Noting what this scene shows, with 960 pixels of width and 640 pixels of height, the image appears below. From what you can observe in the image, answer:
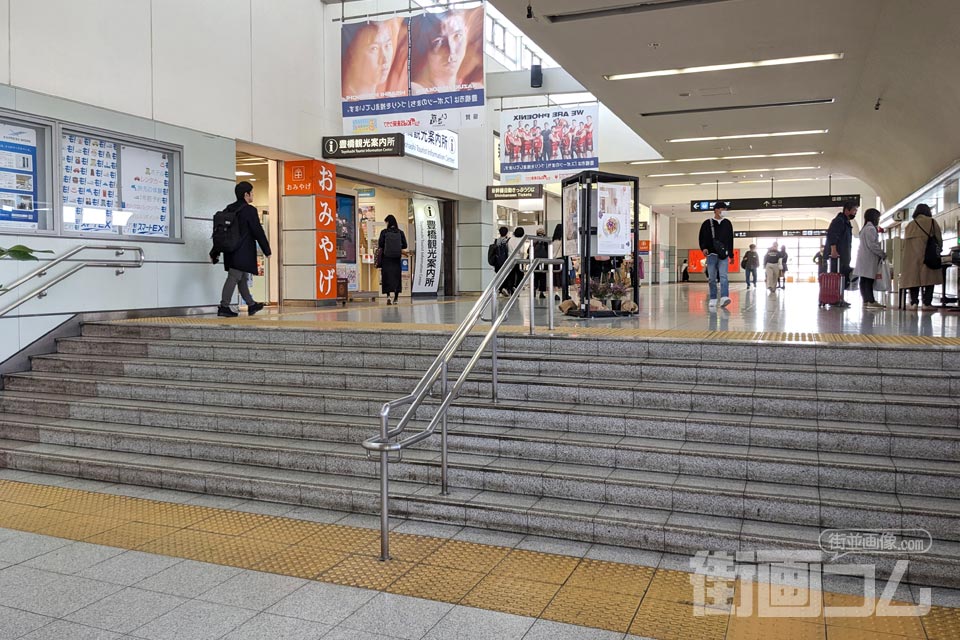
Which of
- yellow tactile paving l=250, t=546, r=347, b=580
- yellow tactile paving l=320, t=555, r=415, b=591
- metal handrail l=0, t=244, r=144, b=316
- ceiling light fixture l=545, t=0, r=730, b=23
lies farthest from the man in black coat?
yellow tactile paving l=320, t=555, r=415, b=591

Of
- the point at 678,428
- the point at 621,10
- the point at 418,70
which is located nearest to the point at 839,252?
the point at 621,10

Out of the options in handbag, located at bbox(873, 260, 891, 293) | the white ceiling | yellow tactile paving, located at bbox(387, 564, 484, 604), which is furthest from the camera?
handbag, located at bbox(873, 260, 891, 293)

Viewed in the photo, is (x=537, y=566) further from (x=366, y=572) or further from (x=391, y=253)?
(x=391, y=253)

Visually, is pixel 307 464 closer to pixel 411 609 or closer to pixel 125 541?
pixel 125 541

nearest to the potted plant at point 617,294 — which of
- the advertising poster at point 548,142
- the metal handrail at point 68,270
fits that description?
the metal handrail at point 68,270

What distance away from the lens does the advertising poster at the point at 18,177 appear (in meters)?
7.46

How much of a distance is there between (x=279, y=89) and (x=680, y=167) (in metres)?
11.9

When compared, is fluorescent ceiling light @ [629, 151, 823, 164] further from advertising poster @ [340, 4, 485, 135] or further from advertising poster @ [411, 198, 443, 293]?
advertising poster @ [340, 4, 485, 135]

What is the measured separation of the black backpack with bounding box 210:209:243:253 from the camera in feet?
31.3

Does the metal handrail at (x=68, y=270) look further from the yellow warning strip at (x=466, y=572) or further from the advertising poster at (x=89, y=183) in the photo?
the yellow warning strip at (x=466, y=572)

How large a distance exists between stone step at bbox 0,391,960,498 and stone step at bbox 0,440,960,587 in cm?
39

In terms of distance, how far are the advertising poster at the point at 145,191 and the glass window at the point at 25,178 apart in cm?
95

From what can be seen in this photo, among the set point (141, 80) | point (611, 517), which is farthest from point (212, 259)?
point (611, 517)

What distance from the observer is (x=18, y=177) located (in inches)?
300
